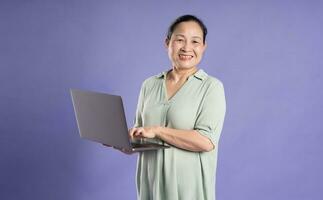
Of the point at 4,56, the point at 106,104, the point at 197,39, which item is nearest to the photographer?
the point at 106,104

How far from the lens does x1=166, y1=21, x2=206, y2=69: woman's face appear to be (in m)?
1.86

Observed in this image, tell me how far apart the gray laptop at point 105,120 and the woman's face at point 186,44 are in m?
0.31

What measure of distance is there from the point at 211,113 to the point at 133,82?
42.2 inches

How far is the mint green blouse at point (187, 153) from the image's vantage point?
1.76 meters

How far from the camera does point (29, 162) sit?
276 cm

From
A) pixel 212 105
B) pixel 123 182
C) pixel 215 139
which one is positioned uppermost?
pixel 212 105

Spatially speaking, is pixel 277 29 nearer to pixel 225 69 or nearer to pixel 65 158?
pixel 225 69

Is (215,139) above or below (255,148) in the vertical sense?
above

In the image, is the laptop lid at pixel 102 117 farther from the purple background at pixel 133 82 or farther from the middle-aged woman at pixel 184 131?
the purple background at pixel 133 82

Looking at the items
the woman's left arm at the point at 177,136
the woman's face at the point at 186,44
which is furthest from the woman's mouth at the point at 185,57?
the woman's left arm at the point at 177,136

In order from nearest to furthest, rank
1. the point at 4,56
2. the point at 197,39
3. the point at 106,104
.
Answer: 1. the point at 106,104
2. the point at 197,39
3. the point at 4,56

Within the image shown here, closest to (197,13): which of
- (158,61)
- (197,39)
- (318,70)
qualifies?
(158,61)

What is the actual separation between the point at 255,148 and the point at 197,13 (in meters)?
0.78

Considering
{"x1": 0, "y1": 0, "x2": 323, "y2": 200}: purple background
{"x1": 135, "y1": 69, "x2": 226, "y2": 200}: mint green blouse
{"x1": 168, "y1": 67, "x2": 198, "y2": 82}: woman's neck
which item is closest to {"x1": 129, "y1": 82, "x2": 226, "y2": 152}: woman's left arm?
{"x1": 135, "y1": 69, "x2": 226, "y2": 200}: mint green blouse
